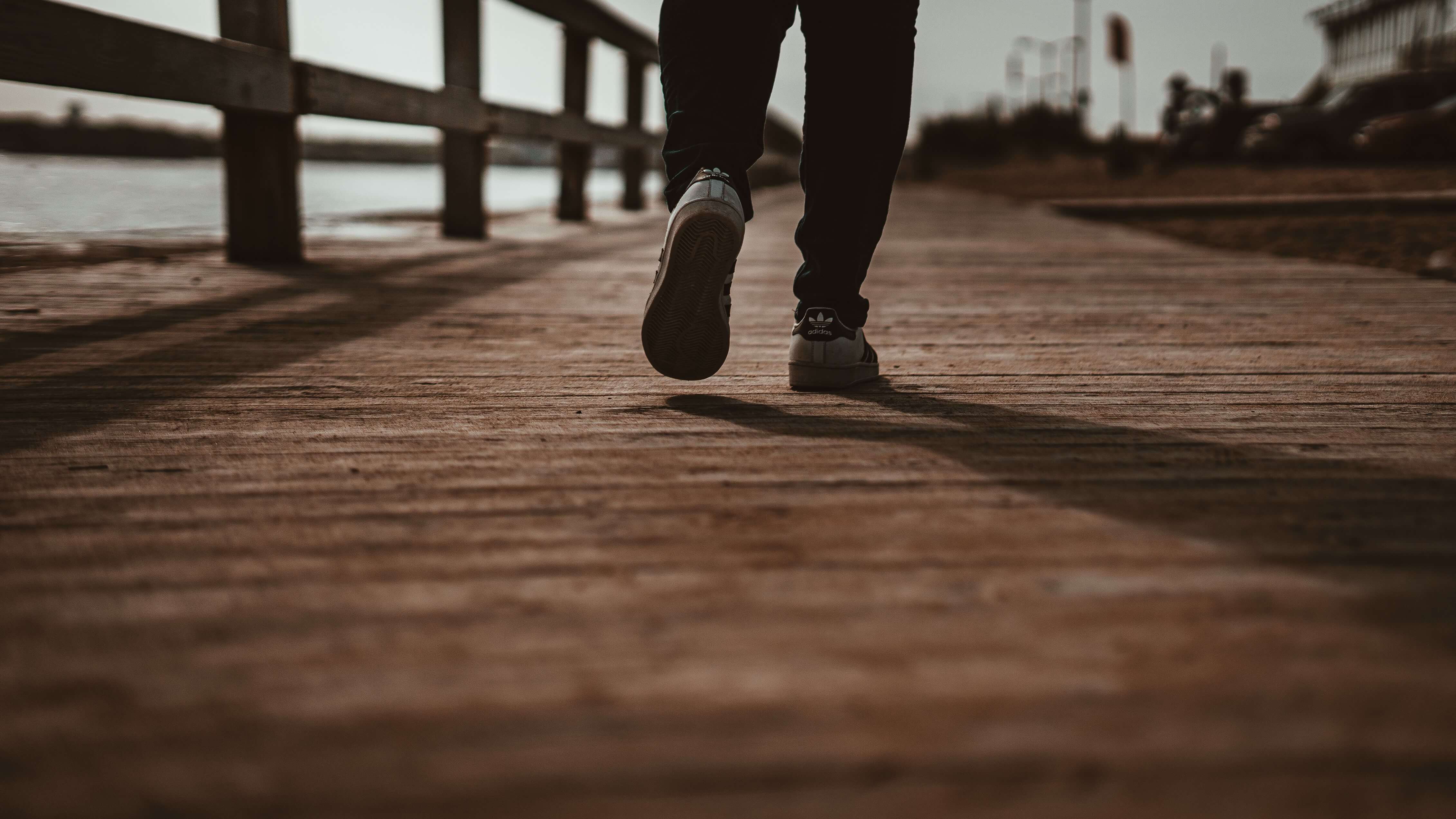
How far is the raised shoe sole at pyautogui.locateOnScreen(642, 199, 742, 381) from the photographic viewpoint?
4.01ft

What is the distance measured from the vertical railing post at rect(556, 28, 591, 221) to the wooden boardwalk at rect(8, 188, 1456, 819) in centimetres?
404

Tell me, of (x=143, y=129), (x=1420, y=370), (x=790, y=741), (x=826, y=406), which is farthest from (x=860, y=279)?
(x=143, y=129)

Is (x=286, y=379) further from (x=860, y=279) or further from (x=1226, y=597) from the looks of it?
(x=1226, y=597)

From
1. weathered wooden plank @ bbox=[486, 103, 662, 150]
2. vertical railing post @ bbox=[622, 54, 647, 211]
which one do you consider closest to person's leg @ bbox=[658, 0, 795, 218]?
weathered wooden plank @ bbox=[486, 103, 662, 150]

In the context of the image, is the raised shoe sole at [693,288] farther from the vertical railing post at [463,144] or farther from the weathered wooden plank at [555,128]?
the weathered wooden plank at [555,128]

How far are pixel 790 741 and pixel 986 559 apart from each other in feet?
0.92

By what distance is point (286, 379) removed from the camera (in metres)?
1.36

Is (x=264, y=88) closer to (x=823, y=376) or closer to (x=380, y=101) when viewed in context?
(x=380, y=101)

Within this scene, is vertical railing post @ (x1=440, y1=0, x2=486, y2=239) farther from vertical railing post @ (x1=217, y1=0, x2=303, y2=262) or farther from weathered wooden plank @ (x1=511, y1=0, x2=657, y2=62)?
vertical railing post @ (x1=217, y1=0, x2=303, y2=262)

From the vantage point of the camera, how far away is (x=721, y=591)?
646 millimetres

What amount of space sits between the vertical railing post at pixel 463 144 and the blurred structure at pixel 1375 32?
92.3 feet

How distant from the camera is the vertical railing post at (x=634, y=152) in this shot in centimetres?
657

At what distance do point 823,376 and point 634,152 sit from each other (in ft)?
18.1

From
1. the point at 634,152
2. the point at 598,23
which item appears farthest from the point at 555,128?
the point at 634,152
